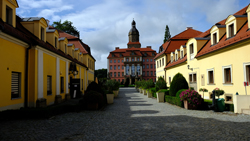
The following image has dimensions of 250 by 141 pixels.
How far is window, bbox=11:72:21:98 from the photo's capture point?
10.1m

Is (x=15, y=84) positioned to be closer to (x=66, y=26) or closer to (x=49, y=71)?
(x=49, y=71)

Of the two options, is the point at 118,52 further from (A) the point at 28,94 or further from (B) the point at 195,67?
(A) the point at 28,94

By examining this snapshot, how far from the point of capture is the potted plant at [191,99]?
12273mm

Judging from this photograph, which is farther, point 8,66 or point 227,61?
point 227,61

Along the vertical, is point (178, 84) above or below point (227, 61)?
below

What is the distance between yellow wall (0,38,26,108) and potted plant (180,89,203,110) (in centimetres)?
953

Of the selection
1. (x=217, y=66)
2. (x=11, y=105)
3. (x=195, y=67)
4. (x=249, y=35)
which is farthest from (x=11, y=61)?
(x=195, y=67)

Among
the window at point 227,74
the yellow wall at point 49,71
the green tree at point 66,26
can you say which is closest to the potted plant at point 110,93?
the yellow wall at point 49,71

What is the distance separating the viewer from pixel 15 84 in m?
10.4

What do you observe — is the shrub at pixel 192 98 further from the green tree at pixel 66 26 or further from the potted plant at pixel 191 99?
the green tree at pixel 66 26

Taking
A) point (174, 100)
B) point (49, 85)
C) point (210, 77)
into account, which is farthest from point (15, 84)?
point (210, 77)

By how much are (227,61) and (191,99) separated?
384cm

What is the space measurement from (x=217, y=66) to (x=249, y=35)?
4385 millimetres

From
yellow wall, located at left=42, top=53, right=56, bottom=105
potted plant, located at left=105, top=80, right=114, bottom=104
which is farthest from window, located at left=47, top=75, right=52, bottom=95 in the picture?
potted plant, located at left=105, top=80, right=114, bottom=104
